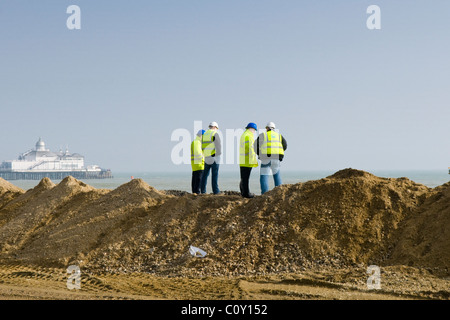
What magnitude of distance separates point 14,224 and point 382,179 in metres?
9.62

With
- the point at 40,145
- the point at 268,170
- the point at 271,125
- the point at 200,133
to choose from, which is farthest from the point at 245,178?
the point at 40,145

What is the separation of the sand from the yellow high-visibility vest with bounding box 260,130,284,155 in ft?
4.61

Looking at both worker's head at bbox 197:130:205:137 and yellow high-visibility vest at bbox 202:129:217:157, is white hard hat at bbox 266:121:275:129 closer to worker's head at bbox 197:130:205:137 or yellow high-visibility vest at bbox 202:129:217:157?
yellow high-visibility vest at bbox 202:129:217:157

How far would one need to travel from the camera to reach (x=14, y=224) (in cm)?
1270

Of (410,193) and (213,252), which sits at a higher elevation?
(410,193)

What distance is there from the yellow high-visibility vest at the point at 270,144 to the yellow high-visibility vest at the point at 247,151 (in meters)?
0.27

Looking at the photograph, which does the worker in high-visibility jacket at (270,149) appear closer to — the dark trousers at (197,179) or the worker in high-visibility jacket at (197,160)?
the worker in high-visibility jacket at (197,160)

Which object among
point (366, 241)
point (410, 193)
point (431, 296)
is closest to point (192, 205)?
point (366, 241)

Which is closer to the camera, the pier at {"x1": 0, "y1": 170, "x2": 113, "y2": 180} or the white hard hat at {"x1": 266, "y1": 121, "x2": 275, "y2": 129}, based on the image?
the white hard hat at {"x1": 266, "y1": 121, "x2": 275, "y2": 129}

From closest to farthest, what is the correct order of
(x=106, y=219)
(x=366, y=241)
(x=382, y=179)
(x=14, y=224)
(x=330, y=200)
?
1. (x=366, y=241)
2. (x=330, y=200)
3. (x=382, y=179)
4. (x=106, y=219)
5. (x=14, y=224)

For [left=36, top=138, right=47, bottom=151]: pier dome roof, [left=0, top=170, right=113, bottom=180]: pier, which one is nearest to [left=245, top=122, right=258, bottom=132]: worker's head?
[left=0, top=170, right=113, bottom=180]: pier

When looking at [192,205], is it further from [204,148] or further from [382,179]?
[382,179]

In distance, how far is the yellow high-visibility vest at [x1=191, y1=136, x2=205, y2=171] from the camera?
1327cm

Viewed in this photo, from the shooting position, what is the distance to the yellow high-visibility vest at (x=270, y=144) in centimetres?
1155
